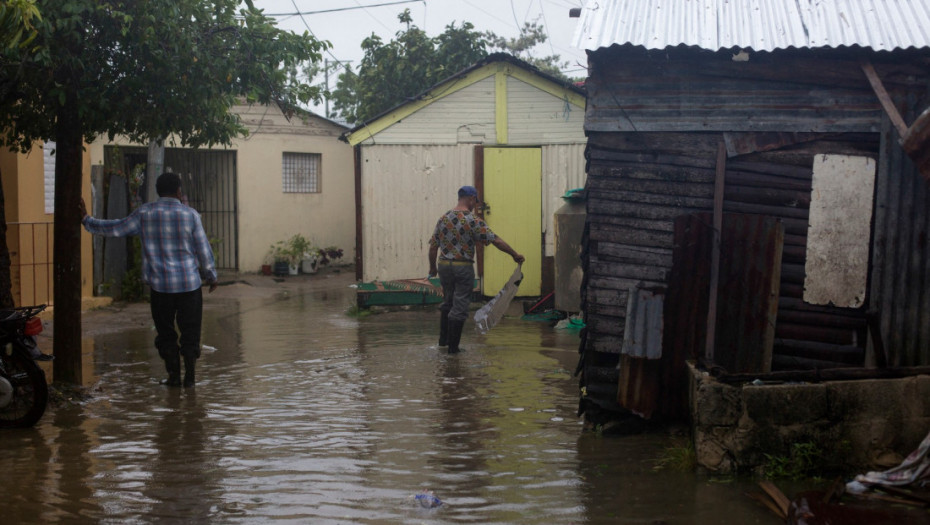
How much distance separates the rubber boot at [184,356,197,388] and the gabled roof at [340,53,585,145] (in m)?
6.87

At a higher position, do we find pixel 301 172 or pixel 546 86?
pixel 546 86

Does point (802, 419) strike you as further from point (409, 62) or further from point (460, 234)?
point (409, 62)

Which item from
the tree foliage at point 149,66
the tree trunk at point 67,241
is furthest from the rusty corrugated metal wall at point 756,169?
the tree trunk at point 67,241

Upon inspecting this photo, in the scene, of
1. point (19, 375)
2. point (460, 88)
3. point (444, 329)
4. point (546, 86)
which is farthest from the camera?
point (460, 88)

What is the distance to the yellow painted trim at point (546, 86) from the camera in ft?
47.8

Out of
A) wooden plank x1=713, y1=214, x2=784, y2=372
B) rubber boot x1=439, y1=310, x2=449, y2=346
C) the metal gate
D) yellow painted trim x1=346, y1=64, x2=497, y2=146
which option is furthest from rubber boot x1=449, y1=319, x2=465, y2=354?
the metal gate

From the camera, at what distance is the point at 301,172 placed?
22.8 meters

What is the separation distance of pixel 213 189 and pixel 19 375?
51.0ft

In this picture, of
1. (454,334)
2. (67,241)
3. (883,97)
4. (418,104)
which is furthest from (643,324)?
(418,104)

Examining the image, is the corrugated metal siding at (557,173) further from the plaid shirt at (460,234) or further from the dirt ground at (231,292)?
the dirt ground at (231,292)

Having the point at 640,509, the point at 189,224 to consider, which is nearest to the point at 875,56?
the point at 640,509

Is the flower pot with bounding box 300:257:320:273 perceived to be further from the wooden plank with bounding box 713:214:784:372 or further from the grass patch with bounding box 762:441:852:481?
the grass patch with bounding box 762:441:852:481

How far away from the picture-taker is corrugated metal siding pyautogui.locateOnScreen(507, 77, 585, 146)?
48.2ft

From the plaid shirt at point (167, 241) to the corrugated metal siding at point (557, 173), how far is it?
7.53m
